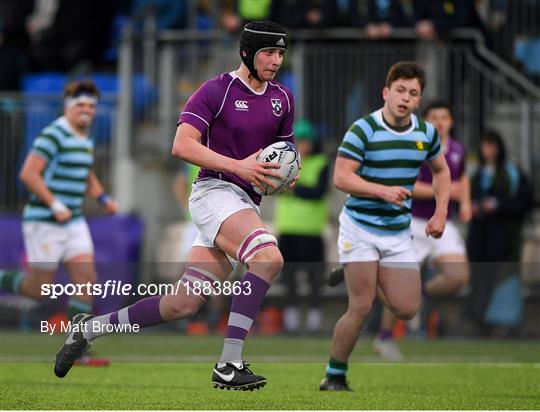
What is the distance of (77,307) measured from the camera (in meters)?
12.3

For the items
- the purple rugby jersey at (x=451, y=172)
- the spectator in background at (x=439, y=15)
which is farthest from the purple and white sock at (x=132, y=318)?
the spectator in background at (x=439, y=15)

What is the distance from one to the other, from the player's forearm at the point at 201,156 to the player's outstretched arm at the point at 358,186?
1.73 metres

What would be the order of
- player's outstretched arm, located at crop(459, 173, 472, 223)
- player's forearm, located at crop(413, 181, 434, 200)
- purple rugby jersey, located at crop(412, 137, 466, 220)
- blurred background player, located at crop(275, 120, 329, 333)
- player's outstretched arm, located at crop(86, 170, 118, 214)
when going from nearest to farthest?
player's outstretched arm, located at crop(86, 170, 118, 214)
player's forearm, located at crop(413, 181, 434, 200)
player's outstretched arm, located at crop(459, 173, 472, 223)
purple rugby jersey, located at crop(412, 137, 466, 220)
blurred background player, located at crop(275, 120, 329, 333)

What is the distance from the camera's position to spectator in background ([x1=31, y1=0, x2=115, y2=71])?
22172mm

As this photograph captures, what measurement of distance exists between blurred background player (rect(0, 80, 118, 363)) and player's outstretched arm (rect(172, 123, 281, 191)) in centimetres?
417

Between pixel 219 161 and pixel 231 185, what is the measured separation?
48 centimetres

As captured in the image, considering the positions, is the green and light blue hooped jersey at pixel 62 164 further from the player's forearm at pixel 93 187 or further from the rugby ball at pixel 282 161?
the rugby ball at pixel 282 161

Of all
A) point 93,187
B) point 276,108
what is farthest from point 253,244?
point 93,187

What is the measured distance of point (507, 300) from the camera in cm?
1692

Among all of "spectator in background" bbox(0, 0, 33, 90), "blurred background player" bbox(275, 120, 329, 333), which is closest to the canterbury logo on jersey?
"blurred background player" bbox(275, 120, 329, 333)

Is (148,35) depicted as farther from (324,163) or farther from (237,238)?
(237,238)

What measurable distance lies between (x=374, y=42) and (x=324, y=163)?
6.64 feet

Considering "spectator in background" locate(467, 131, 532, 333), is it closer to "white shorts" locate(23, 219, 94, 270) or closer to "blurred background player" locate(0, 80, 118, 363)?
"blurred background player" locate(0, 80, 118, 363)

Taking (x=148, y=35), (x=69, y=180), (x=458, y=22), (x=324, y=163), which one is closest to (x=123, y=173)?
(x=148, y=35)
